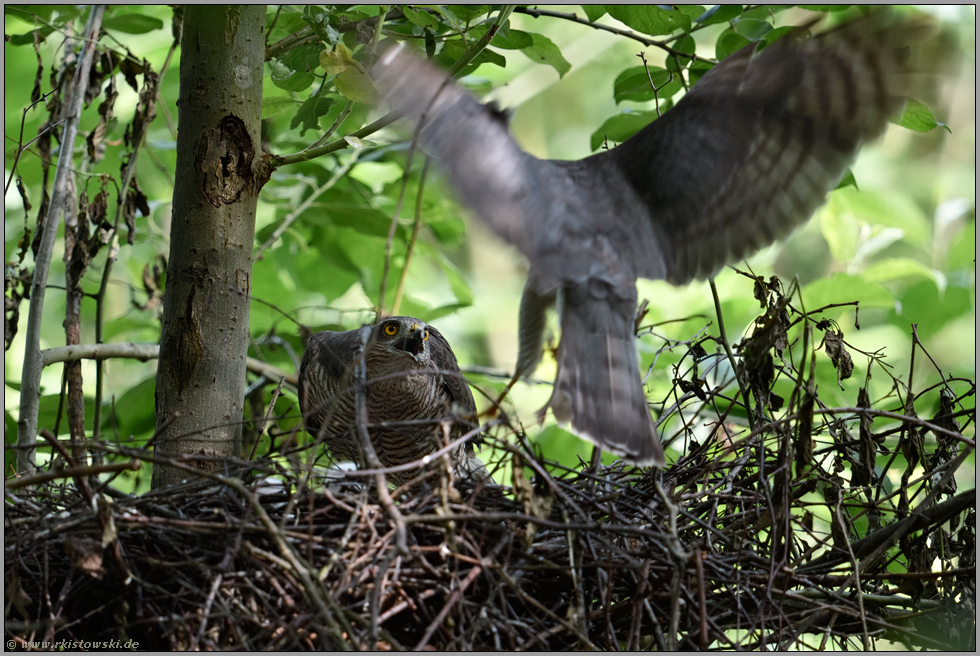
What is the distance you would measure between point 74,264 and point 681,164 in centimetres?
187

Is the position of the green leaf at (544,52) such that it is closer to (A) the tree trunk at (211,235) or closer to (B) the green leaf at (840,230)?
(A) the tree trunk at (211,235)

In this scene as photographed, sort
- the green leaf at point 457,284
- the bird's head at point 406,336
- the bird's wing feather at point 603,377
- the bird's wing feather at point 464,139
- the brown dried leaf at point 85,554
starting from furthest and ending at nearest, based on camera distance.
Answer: the green leaf at point 457,284
the bird's head at point 406,336
the bird's wing feather at point 603,377
the bird's wing feather at point 464,139
the brown dried leaf at point 85,554

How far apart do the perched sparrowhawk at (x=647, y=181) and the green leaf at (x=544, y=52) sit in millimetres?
459

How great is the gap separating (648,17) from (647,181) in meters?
0.55

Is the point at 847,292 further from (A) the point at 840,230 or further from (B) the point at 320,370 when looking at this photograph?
(B) the point at 320,370

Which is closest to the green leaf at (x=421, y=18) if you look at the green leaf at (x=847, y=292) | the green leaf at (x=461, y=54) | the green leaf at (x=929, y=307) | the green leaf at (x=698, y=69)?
the green leaf at (x=461, y=54)

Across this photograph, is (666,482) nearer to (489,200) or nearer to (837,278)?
(489,200)

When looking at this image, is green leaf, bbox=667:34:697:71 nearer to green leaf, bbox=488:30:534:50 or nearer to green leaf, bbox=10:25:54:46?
green leaf, bbox=488:30:534:50

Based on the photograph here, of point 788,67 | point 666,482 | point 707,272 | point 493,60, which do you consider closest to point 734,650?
point 666,482

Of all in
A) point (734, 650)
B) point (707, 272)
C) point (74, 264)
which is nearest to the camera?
point (734, 650)

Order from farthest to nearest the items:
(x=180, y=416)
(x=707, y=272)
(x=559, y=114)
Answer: (x=559, y=114)
(x=707, y=272)
(x=180, y=416)

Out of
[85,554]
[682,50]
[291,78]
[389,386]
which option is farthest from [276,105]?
[85,554]

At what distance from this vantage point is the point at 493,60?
7.79ft

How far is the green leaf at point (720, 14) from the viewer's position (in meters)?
2.53
